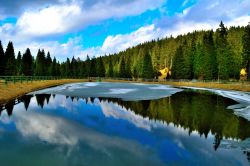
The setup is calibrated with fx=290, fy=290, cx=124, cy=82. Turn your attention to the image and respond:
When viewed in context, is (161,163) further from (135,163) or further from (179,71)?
(179,71)

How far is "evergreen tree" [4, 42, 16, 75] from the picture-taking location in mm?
83812

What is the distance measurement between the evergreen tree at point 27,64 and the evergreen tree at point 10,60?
37.7 feet

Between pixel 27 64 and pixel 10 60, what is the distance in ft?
54.4

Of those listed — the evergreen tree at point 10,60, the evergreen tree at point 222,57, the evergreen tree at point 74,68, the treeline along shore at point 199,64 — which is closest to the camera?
the treeline along shore at point 199,64

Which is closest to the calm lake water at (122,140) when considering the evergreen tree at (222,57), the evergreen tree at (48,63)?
the evergreen tree at (222,57)

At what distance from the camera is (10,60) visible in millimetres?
85250

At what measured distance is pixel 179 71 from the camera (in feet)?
300

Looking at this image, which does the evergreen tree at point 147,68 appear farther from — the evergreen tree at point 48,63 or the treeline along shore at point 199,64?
the evergreen tree at point 48,63

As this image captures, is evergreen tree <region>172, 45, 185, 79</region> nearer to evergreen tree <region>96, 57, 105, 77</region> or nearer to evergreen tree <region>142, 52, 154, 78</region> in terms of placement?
evergreen tree <region>142, 52, 154, 78</region>

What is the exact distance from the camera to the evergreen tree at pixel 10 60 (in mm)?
83812

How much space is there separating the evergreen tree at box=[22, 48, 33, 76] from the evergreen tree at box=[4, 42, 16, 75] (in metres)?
11.5

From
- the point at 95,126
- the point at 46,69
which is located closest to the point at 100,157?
the point at 95,126

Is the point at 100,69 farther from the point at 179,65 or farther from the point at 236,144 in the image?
the point at 236,144

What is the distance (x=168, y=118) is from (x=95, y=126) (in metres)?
5.39
